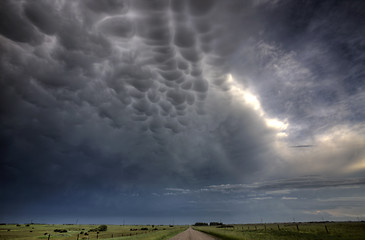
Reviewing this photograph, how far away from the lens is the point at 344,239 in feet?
79.0

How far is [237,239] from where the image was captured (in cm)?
3184

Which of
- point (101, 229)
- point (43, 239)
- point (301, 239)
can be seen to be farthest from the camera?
point (101, 229)

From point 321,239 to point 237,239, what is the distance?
11958 mm

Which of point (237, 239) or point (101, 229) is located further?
point (101, 229)

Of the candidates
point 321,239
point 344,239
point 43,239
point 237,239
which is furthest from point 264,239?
point 43,239

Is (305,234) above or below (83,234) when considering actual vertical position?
below

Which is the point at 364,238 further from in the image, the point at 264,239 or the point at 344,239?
the point at 264,239

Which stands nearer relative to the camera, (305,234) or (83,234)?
(305,234)

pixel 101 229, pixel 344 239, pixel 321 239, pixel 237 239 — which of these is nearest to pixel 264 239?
pixel 237 239

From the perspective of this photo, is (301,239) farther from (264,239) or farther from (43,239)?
(43,239)

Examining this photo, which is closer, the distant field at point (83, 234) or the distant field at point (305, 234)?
the distant field at point (305, 234)

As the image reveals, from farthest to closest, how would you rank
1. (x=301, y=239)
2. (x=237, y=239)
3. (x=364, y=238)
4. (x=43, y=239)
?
(x=43, y=239), (x=237, y=239), (x=301, y=239), (x=364, y=238)

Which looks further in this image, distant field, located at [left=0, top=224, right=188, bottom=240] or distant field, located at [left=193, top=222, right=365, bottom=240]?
distant field, located at [left=0, top=224, right=188, bottom=240]

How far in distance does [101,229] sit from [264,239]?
344ft
